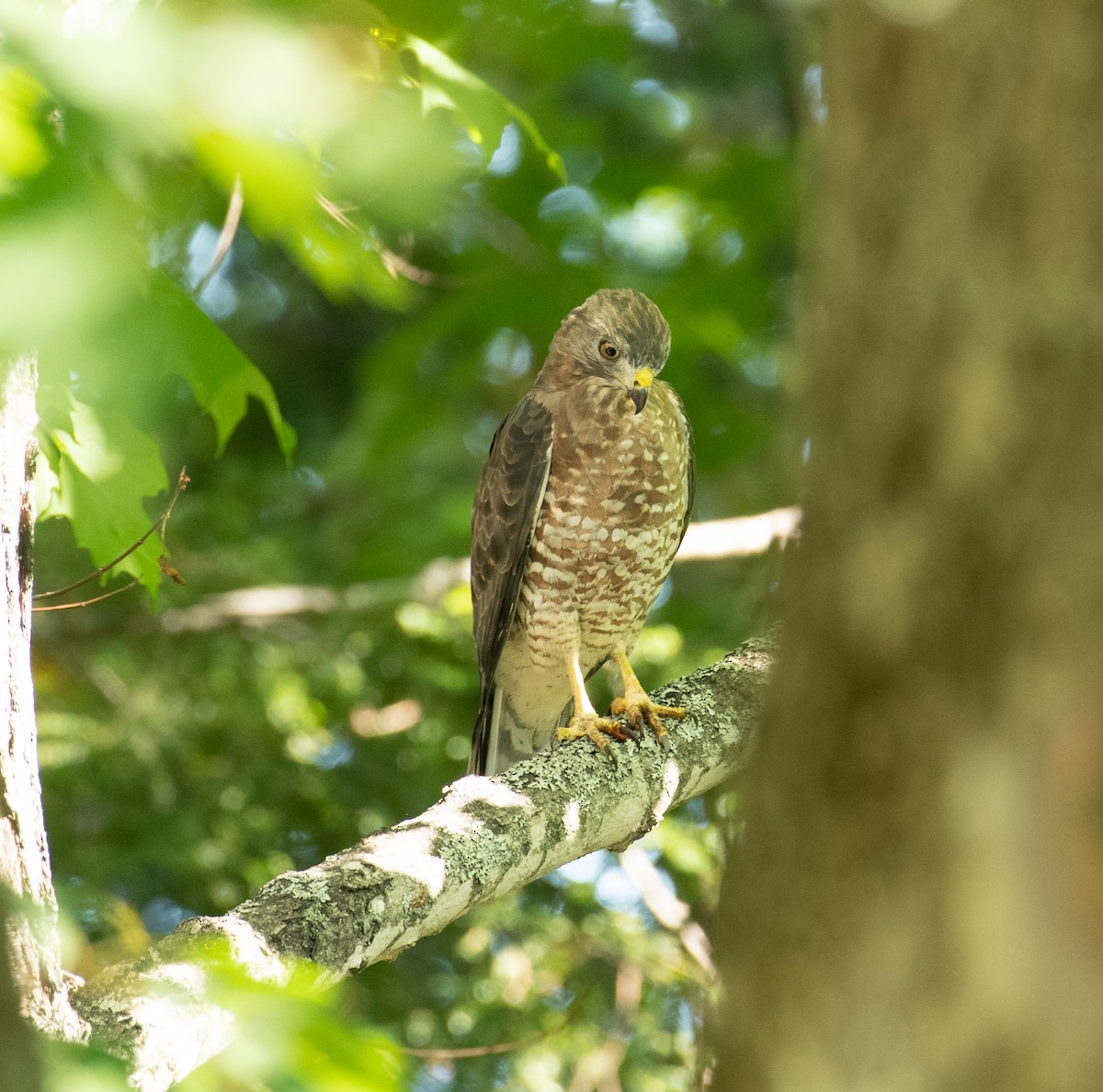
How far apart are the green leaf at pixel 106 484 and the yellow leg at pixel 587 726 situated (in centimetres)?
132

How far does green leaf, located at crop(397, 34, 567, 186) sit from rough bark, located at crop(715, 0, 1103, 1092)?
2355 millimetres

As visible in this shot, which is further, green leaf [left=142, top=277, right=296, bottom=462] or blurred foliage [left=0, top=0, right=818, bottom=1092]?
blurred foliage [left=0, top=0, right=818, bottom=1092]

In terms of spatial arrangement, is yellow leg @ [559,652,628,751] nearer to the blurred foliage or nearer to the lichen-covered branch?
the lichen-covered branch

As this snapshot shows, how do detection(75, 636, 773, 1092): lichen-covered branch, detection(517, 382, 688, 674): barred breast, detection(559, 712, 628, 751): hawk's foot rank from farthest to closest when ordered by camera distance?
1. detection(517, 382, 688, 674): barred breast
2. detection(559, 712, 628, 751): hawk's foot
3. detection(75, 636, 773, 1092): lichen-covered branch

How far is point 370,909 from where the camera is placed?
241 centimetres

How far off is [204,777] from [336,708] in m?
0.62

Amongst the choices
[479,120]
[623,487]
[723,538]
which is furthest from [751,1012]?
[723,538]

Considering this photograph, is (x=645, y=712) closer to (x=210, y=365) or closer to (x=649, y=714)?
(x=649, y=714)

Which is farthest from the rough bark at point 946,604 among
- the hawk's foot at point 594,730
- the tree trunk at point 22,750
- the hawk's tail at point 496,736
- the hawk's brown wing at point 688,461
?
the hawk's tail at point 496,736

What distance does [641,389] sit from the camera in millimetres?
4129

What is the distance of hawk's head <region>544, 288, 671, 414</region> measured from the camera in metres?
4.14

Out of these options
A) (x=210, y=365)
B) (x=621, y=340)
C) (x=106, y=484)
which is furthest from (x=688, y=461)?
(x=106, y=484)

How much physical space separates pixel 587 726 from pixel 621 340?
1361 mm

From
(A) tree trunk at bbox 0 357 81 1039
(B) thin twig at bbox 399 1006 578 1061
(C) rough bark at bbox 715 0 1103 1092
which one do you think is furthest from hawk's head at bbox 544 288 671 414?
(C) rough bark at bbox 715 0 1103 1092
